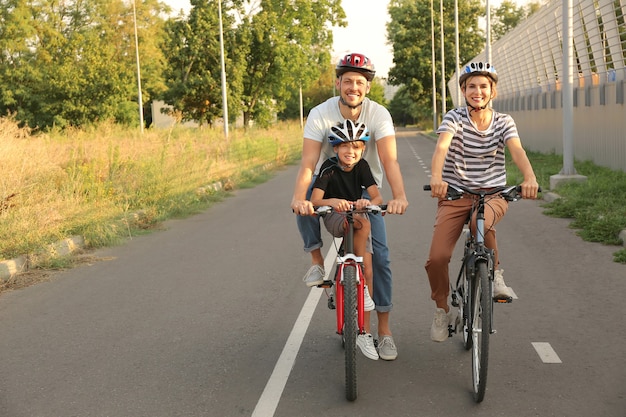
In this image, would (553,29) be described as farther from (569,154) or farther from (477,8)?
(477,8)

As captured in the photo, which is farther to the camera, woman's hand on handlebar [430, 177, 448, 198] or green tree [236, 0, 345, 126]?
green tree [236, 0, 345, 126]

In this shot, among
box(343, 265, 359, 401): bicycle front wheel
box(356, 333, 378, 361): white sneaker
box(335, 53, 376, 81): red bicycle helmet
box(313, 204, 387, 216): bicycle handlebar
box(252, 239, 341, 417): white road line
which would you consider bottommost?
box(252, 239, 341, 417): white road line

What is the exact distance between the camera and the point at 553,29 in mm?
25219

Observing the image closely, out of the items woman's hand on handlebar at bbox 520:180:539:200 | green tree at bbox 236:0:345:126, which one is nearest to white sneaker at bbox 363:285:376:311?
woman's hand on handlebar at bbox 520:180:539:200

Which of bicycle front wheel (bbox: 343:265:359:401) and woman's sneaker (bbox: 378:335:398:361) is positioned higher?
bicycle front wheel (bbox: 343:265:359:401)

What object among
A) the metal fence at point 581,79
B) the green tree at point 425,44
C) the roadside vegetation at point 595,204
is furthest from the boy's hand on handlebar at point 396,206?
the green tree at point 425,44

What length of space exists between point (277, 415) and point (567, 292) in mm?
3777

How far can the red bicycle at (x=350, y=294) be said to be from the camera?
4621mm

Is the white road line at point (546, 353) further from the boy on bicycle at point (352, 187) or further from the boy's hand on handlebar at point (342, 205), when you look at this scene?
the boy's hand on handlebar at point (342, 205)

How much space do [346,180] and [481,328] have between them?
1225 millimetres

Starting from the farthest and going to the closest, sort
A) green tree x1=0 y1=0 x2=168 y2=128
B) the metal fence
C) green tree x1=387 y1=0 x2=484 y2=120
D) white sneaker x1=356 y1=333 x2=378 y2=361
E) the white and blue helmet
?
green tree x1=387 y1=0 x2=484 y2=120
green tree x1=0 y1=0 x2=168 y2=128
the metal fence
white sneaker x1=356 y1=333 x2=378 y2=361
the white and blue helmet

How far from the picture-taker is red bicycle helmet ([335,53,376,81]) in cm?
512

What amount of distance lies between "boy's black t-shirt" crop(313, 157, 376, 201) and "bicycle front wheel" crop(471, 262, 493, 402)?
2.90 feet

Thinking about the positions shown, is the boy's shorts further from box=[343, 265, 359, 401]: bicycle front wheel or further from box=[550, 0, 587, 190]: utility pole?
box=[550, 0, 587, 190]: utility pole
